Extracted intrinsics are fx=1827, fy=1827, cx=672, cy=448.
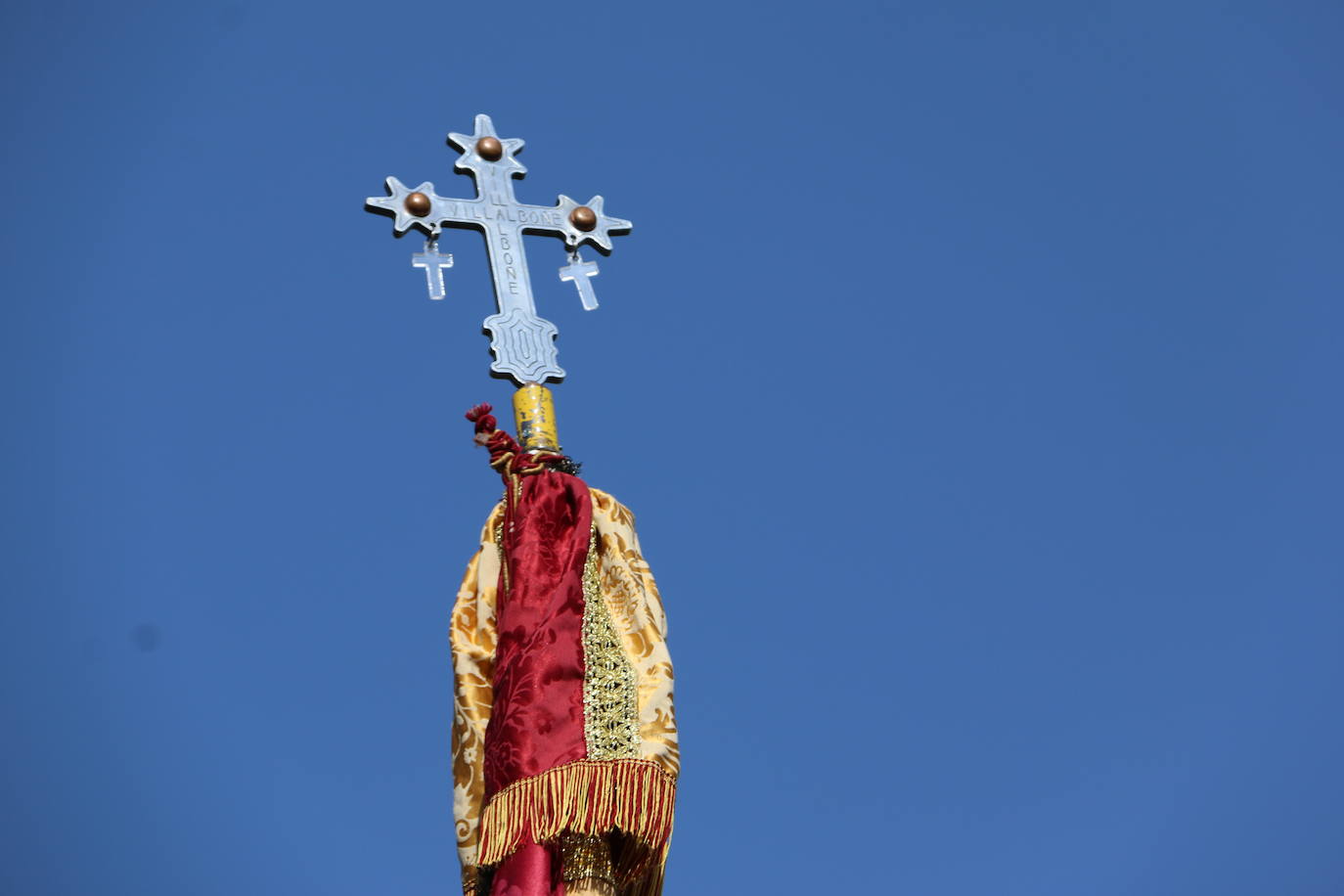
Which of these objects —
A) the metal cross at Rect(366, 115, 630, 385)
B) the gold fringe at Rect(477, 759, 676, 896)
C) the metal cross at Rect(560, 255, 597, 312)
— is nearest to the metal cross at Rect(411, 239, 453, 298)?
the metal cross at Rect(366, 115, 630, 385)

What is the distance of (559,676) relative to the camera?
244 inches

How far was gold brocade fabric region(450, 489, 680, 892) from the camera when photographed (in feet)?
20.2

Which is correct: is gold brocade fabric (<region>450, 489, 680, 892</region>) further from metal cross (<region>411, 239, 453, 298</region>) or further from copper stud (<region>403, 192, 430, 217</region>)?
copper stud (<region>403, 192, 430, 217</region>)

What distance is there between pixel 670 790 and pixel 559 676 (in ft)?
1.75

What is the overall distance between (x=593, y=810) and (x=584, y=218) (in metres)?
2.80

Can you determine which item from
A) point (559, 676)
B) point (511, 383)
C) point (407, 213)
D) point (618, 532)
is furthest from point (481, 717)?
point (407, 213)

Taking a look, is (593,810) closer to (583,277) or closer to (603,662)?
(603,662)

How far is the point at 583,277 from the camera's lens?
25.1 ft

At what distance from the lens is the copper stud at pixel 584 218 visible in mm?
7721

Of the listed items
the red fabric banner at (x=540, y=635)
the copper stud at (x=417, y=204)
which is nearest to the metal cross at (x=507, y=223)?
the copper stud at (x=417, y=204)

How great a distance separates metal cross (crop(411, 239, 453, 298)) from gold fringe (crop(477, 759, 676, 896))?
217 centimetres

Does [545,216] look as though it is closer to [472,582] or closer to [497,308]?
[497,308]

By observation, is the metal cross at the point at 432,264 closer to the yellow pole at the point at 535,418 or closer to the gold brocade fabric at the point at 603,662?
the yellow pole at the point at 535,418

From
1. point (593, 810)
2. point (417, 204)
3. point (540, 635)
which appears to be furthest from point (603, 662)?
point (417, 204)
